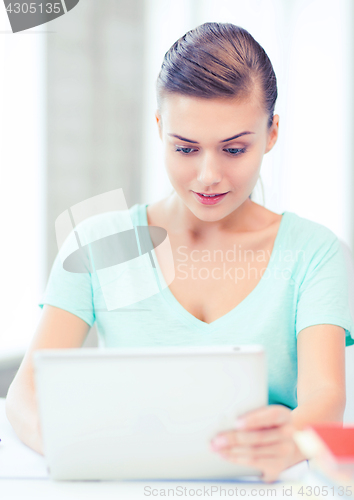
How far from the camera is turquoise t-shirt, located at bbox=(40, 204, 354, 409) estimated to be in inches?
40.4

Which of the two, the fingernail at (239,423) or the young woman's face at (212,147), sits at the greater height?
the young woman's face at (212,147)

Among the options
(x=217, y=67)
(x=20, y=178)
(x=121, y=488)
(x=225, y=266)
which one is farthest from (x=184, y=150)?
(x=20, y=178)

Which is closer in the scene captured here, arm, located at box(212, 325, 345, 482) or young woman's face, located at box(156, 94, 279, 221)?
arm, located at box(212, 325, 345, 482)

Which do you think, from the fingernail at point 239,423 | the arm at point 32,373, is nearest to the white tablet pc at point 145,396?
the fingernail at point 239,423

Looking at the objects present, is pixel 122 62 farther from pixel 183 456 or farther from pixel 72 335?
pixel 183 456

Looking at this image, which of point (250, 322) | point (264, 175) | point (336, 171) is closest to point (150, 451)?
point (250, 322)

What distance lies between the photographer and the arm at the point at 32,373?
2.68ft

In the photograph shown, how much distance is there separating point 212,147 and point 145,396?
0.51 metres

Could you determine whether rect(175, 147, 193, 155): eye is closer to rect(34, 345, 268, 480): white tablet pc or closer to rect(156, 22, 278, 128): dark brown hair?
rect(156, 22, 278, 128): dark brown hair

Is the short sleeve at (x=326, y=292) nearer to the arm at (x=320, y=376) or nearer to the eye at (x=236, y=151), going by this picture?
the arm at (x=320, y=376)

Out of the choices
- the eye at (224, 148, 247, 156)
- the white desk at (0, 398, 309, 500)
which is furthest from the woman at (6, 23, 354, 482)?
the white desk at (0, 398, 309, 500)

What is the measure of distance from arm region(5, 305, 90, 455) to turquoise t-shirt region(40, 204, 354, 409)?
0.08ft

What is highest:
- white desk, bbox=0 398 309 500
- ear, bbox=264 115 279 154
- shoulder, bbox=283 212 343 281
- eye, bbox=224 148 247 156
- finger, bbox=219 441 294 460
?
ear, bbox=264 115 279 154

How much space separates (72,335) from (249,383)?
0.59 meters
